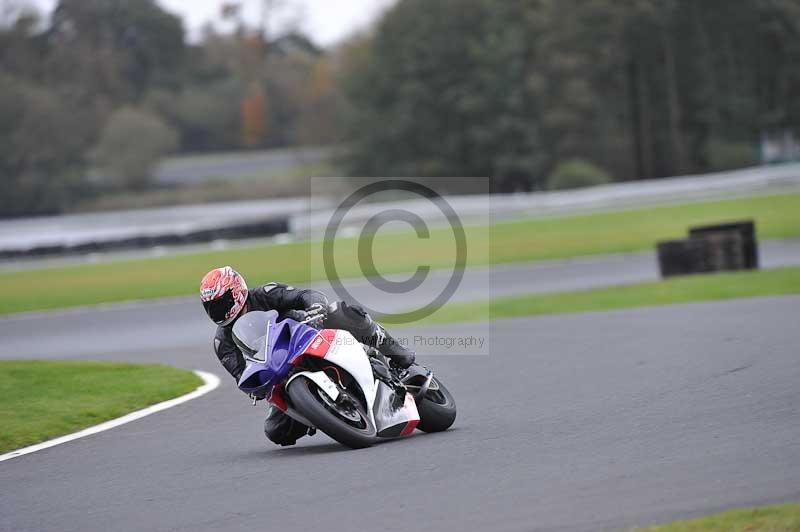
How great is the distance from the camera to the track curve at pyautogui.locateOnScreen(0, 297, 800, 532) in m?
5.00

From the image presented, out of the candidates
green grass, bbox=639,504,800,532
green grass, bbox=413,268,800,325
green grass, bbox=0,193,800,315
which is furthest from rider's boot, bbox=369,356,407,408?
green grass, bbox=0,193,800,315

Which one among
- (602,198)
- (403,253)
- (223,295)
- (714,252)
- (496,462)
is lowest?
(496,462)

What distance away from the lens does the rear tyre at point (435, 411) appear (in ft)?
23.5

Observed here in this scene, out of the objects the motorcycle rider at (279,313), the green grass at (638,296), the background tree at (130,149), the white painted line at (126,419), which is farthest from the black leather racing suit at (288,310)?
the background tree at (130,149)

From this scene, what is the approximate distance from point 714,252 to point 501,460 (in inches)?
487

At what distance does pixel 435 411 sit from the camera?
7188 mm

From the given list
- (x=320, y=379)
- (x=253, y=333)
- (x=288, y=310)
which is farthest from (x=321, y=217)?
(x=320, y=379)

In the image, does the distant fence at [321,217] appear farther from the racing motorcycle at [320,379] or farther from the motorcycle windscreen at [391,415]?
the racing motorcycle at [320,379]

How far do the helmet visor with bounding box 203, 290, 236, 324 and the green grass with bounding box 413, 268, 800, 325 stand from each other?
29.7ft

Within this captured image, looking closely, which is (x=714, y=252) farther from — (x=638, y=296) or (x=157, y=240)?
(x=157, y=240)

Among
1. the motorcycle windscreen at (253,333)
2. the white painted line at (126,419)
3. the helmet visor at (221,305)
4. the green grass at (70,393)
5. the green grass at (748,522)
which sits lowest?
the white painted line at (126,419)

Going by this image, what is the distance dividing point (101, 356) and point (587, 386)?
26.1 feet

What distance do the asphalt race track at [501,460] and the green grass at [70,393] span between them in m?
0.50

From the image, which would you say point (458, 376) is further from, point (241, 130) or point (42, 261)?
point (241, 130)
